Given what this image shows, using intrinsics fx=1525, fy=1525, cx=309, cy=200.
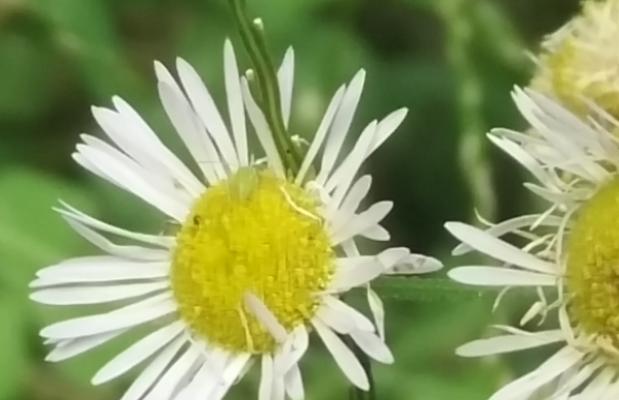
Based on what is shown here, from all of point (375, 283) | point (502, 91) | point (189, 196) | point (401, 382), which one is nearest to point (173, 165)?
point (189, 196)

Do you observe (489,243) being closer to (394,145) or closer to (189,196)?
(189,196)

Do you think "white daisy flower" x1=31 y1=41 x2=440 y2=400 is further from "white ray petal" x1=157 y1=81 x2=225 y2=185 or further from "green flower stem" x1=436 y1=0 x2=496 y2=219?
"green flower stem" x1=436 y1=0 x2=496 y2=219

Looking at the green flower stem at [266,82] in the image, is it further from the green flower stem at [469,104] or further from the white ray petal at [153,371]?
the green flower stem at [469,104]

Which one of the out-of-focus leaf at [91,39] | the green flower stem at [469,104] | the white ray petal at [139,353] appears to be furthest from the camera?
the out-of-focus leaf at [91,39]

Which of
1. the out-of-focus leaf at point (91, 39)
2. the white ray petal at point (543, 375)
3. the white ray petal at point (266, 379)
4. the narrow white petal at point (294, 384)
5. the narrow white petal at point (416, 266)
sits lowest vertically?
the white ray petal at point (543, 375)

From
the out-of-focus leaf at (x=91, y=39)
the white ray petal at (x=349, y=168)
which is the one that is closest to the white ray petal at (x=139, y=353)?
the white ray petal at (x=349, y=168)

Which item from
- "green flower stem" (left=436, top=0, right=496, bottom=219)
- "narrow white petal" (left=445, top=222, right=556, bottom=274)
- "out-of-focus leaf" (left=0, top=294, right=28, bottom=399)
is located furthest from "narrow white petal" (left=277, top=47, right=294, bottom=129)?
"out-of-focus leaf" (left=0, top=294, right=28, bottom=399)
